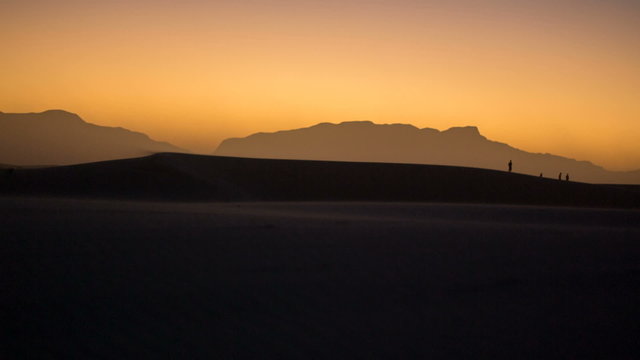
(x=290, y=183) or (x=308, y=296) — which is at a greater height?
(x=290, y=183)

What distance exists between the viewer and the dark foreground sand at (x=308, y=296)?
512cm

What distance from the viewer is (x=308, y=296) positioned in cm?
668

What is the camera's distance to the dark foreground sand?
512 centimetres

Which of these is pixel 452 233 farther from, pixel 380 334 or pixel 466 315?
pixel 380 334

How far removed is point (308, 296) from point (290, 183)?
26992mm

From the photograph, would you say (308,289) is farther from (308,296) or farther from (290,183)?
(290,183)

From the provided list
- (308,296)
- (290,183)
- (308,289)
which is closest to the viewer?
(308,296)

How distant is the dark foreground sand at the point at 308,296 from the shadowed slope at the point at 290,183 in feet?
55.7

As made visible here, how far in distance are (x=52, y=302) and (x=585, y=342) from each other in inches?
225

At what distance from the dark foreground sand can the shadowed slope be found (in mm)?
16990

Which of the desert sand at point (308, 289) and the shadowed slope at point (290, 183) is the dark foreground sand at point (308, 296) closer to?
the desert sand at point (308, 289)

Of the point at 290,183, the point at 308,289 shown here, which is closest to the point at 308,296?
the point at 308,289

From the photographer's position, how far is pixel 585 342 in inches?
209

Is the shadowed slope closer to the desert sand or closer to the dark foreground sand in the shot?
Answer: the desert sand
